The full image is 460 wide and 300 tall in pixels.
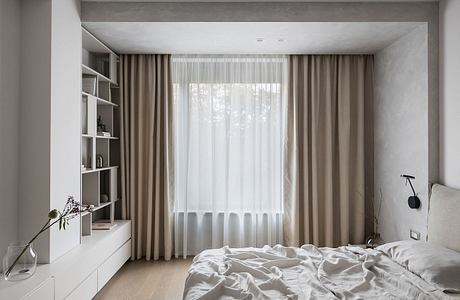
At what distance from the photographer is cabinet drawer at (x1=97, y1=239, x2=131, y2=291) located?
9.58 feet

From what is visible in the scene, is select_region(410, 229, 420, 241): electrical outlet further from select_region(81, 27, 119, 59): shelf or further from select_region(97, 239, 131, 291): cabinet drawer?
select_region(81, 27, 119, 59): shelf

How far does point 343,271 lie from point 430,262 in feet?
1.64

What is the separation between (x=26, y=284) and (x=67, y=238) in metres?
0.66

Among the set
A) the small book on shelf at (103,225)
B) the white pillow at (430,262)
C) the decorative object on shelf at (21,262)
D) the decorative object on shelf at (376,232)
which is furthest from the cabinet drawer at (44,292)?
the decorative object on shelf at (376,232)

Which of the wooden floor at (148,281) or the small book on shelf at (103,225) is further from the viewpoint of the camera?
the small book on shelf at (103,225)

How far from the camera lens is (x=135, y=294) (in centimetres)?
302

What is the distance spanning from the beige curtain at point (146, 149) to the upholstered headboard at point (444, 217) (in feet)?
8.76

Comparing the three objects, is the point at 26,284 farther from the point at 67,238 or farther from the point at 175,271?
the point at 175,271

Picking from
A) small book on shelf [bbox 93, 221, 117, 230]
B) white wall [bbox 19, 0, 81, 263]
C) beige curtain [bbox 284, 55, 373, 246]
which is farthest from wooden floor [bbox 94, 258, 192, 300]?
beige curtain [bbox 284, 55, 373, 246]

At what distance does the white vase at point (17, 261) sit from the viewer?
6.24ft

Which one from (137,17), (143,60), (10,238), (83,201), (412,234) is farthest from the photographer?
(143,60)

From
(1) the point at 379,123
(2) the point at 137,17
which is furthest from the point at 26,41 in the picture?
(1) the point at 379,123

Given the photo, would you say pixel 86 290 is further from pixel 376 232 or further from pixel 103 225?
pixel 376 232

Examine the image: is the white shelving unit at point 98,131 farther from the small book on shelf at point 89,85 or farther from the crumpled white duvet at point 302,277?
the crumpled white duvet at point 302,277
